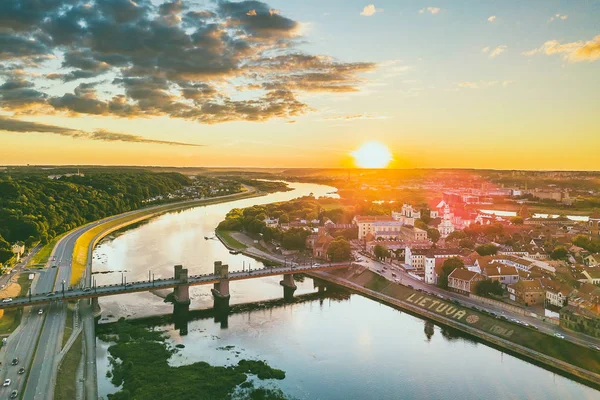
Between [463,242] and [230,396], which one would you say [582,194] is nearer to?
[463,242]

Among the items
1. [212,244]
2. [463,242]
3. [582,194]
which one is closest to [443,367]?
[463,242]

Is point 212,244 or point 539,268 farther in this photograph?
point 212,244

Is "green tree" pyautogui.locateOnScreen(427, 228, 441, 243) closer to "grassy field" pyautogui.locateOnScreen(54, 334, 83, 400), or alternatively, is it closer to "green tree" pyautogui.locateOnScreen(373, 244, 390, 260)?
"green tree" pyautogui.locateOnScreen(373, 244, 390, 260)

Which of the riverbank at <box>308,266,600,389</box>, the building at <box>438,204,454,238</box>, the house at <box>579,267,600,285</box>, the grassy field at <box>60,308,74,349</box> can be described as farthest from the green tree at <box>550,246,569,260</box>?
the grassy field at <box>60,308,74,349</box>

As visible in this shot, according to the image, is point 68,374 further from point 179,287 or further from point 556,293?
point 556,293

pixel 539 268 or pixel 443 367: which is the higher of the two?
pixel 539 268
